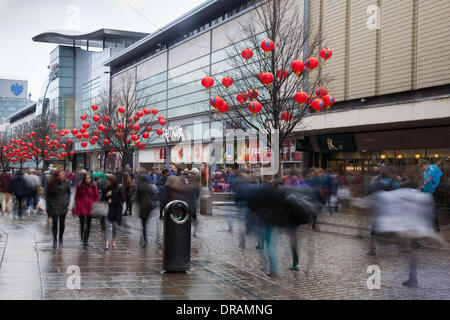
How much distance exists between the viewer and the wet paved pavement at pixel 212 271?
23.5 ft

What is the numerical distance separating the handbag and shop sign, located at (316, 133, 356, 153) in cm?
1843

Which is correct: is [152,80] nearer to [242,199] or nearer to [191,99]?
[191,99]

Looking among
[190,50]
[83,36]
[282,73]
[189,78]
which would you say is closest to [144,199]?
[282,73]

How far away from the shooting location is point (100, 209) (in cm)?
1148

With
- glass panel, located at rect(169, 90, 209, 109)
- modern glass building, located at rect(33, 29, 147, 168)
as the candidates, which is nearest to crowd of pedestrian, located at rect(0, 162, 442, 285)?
glass panel, located at rect(169, 90, 209, 109)

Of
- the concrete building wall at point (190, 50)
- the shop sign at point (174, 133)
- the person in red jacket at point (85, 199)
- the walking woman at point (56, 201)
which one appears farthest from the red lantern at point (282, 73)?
the shop sign at point (174, 133)

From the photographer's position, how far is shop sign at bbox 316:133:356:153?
27484 mm

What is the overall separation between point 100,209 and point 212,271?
375 cm

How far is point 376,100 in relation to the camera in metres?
24.4

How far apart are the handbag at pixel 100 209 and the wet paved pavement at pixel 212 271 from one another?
2.32 feet

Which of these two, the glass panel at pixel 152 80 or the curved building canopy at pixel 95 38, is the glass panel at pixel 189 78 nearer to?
the glass panel at pixel 152 80

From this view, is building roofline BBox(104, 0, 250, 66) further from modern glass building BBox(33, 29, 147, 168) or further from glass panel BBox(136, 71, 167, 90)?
modern glass building BBox(33, 29, 147, 168)
